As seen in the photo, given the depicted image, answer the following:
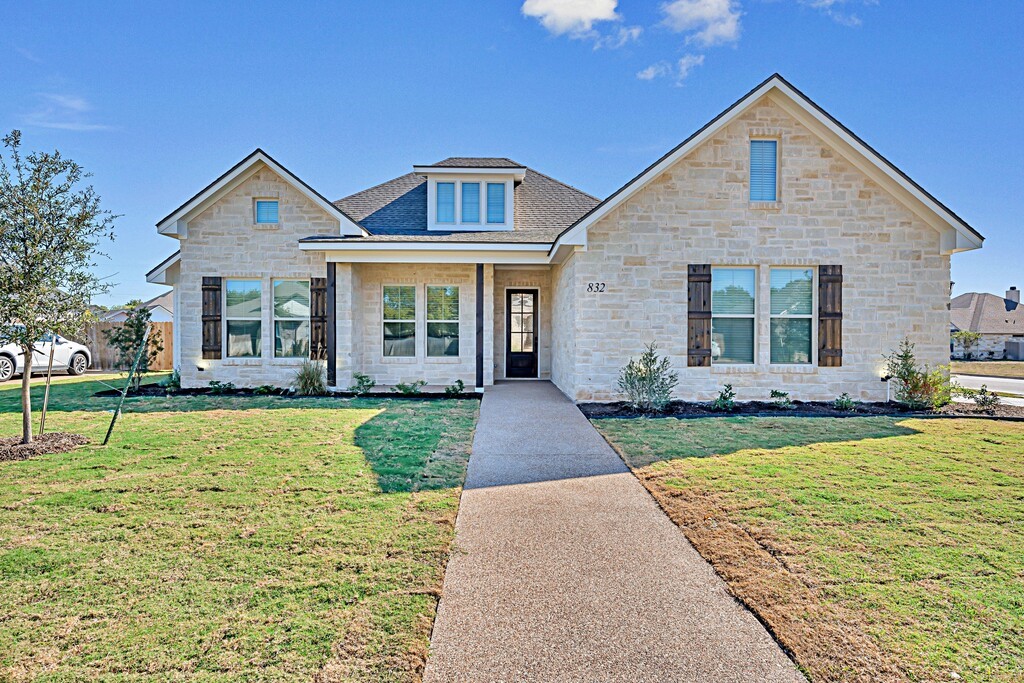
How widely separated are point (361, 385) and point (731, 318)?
7.98 meters

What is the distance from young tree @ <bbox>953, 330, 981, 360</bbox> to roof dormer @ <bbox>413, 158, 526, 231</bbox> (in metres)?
31.2

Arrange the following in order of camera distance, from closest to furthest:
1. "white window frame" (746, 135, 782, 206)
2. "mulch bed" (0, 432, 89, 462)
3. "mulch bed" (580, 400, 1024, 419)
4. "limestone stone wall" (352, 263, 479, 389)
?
1. "mulch bed" (0, 432, 89, 462)
2. "mulch bed" (580, 400, 1024, 419)
3. "white window frame" (746, 135, 782, 206)
4. "limestone stone wall" (352, 263, 479, 389)

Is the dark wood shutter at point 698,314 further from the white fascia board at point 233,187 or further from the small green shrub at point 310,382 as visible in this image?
the small green shrub at point 310,382

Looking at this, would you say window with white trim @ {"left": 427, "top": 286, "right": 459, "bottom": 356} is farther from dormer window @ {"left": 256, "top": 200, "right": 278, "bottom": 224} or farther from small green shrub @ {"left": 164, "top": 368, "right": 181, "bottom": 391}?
small green shrub @ {"left": 164, "top": 368, "right": 181, "bottom": 391}

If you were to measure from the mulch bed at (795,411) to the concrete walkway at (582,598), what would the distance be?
4120 mm

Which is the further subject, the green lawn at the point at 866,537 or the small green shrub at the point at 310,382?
the small green shrub at the point at 310,382

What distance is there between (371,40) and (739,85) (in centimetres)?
795

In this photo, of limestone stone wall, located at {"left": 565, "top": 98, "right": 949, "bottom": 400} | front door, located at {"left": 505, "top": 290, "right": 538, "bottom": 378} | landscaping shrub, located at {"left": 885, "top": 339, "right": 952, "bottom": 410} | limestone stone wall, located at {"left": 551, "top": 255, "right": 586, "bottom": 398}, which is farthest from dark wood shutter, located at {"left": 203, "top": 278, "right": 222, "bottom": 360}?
landscaping shrub, located at {"left": 885, "top": 339, "right": 952, "bottom": 410}

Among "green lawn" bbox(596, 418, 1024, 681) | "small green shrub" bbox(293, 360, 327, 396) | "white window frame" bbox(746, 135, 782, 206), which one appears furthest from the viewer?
"small green shrub" bbox(293, 360, 327, 396)

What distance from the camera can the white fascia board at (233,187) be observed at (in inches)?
465

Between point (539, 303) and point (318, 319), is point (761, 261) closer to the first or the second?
point (539, 303)

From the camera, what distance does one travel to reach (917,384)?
375 inches

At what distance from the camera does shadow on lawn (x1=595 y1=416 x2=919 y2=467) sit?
6.40 metres

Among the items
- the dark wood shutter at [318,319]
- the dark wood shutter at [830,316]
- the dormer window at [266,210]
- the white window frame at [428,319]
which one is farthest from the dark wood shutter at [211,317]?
the dark wood shutter at [830,316]
